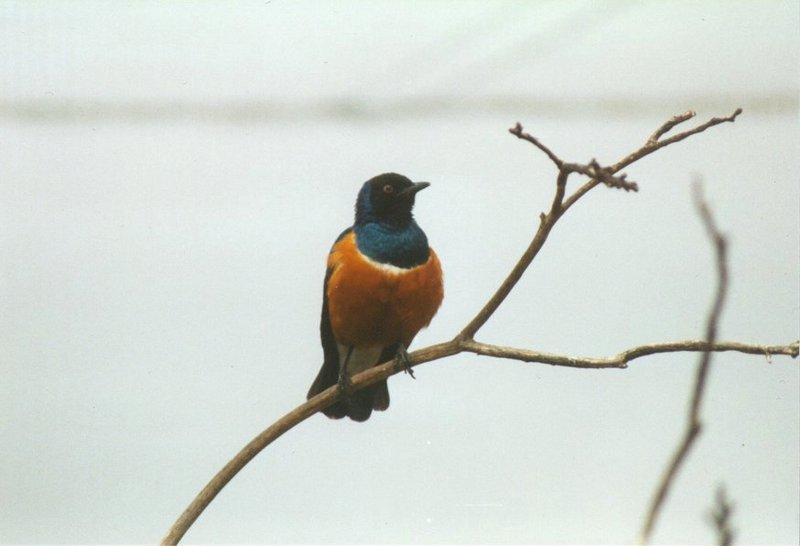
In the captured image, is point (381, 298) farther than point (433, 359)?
Yes

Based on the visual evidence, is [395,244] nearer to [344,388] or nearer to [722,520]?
[344,388]

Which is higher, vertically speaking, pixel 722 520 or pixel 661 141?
pixel 661 141

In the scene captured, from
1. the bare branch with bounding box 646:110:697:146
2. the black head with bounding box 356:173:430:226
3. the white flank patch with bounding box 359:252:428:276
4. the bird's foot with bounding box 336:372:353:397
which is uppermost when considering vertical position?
the black head with bounding box 356:173:430:226

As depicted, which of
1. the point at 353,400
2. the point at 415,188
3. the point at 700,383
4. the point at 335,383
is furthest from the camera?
the point at 353,400

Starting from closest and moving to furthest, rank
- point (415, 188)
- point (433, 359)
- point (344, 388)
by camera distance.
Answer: point (433, 359) < point (344, 388) < point (415, 188)

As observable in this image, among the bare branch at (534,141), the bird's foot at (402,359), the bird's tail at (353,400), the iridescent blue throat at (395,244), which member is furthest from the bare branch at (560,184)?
the bird's tail at (353,400)

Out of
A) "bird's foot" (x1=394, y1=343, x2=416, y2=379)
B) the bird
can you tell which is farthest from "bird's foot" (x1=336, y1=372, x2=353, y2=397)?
"bird's foot" (x1=394, y1=343, x2=416, y2=379)

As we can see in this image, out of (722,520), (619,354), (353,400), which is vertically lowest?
(722,520)

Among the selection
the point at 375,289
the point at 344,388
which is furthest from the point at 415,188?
the point at 344,388

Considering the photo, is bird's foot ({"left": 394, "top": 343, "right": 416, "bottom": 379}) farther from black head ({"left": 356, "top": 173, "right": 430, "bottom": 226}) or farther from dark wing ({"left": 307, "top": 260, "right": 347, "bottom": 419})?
black head ({"left": 356, "top": 173, "right": 430, "bottom": 226})

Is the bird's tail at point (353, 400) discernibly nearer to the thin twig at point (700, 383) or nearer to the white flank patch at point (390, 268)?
the white flank patch at point (390, 268)
